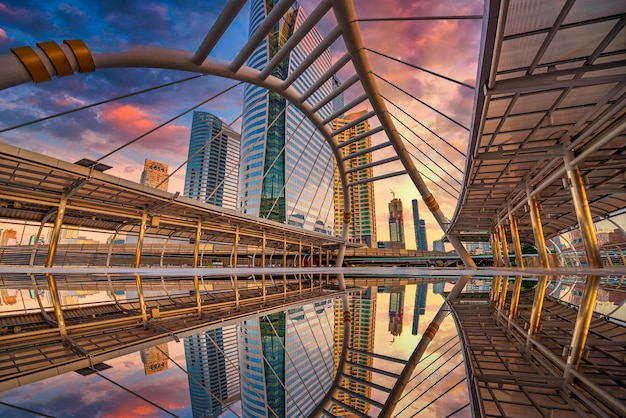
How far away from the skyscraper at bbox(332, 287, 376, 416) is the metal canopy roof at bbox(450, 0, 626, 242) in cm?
527

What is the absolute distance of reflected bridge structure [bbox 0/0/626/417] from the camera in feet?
5.79

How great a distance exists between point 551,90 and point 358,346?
384 inches

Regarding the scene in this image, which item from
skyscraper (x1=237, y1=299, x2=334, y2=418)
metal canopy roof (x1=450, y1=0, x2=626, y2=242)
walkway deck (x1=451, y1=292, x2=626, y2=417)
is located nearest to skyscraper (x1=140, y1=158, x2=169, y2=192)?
metal canopy roof (x1=450, y1=0, x2=626, y2=242)

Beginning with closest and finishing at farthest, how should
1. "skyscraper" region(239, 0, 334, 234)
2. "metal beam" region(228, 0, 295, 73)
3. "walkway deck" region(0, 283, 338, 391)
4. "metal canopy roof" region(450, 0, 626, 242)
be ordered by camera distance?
1. "walkway deck" region(0, 283, 338, 391)
2. "metal canopy roof" region(450, 0, 626, 242)
3. "metal beam" region(228, 0, 295, 73)
4. "skyscraper" region(239, 0, 334, 234)

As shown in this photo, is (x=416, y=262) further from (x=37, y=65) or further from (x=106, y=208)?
(x=37, y=65)

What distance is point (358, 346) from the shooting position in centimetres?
269

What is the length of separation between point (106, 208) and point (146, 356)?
1740 cm

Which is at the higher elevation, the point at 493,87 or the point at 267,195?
the point at 267,195

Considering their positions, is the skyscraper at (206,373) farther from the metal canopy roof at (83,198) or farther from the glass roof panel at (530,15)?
the metal canopy roof at (83,198)

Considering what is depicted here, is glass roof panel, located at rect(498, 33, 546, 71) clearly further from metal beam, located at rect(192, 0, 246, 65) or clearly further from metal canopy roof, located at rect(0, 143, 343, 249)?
metal canopy roof, located at rect(0, 143, 343, 249)

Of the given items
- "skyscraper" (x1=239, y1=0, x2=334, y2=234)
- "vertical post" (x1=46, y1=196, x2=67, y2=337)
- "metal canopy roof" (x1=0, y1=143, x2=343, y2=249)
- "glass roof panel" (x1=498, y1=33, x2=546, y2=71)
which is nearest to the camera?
"glass roof panel" (x1=498, y1=33, x2=546, y2=71)

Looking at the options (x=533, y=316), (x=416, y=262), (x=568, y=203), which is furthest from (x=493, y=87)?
(x=416, y=262)

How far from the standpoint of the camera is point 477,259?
54.5 meters

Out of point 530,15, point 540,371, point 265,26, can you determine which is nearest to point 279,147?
point 265,26
